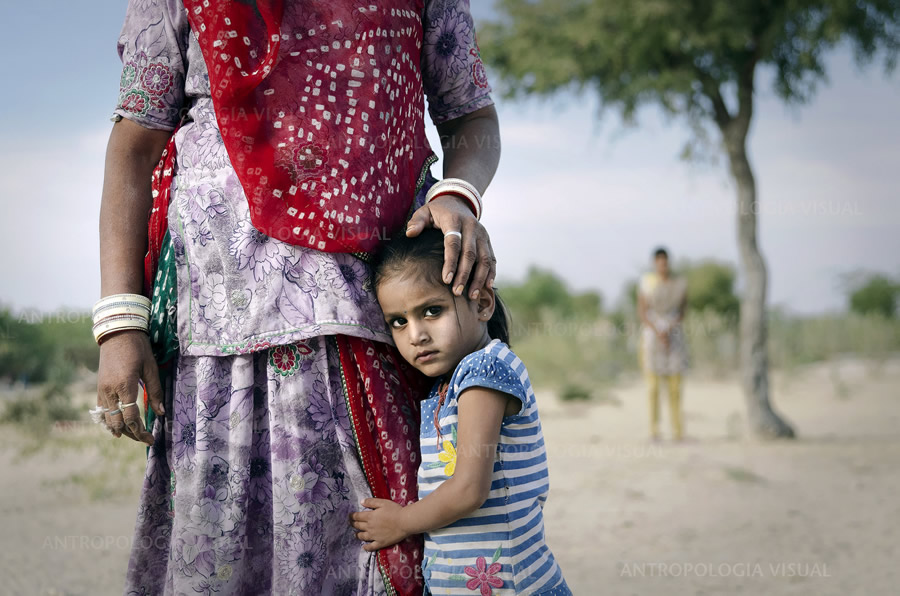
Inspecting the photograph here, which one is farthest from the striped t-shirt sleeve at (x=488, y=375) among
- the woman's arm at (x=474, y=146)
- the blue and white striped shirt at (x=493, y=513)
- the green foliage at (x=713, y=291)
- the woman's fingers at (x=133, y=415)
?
the green foliage at (x=713, y=291)

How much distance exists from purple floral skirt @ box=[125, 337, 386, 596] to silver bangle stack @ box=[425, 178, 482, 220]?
0.37 metres

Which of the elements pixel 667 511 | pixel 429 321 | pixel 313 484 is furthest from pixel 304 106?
pixel 667 511

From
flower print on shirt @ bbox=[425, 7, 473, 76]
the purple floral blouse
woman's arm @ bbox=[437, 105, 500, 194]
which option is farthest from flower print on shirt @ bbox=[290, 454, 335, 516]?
flower print on shirt @ bbox=[425, 7, 473, 76]

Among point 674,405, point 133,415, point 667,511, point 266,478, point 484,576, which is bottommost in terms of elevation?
A: point 667,511

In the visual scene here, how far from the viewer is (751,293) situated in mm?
8117

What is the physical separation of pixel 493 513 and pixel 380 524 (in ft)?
0.82

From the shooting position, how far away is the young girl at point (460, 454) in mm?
1479

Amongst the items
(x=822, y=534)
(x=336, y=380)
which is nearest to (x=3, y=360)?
(x=822, y=534)

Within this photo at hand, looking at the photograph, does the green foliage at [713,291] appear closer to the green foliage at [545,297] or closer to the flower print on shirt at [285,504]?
the green foliage at [545,297]

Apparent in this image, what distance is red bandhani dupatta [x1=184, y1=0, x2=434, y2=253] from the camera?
140 cm

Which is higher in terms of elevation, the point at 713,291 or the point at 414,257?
the point at 713,291

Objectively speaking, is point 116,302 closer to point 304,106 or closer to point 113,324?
point 113,324

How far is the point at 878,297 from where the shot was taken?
2078 cm

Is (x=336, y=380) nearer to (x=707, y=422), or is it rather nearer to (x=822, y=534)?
(x=822, y=534)
